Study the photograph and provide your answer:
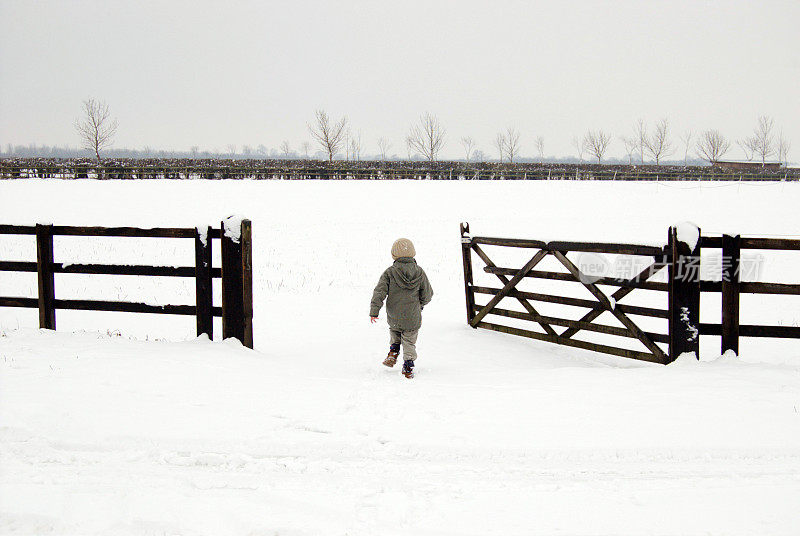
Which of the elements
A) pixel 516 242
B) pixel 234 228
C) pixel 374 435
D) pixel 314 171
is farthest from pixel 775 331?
pixel 314 171

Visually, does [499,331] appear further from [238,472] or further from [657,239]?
[657,239]

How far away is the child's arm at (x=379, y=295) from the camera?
688 centimetres

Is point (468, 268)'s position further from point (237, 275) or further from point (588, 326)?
point (237, 275)

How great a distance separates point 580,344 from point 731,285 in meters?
2.02

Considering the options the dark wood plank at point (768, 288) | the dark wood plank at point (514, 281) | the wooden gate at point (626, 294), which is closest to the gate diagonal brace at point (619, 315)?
the wooden gate at point (626, 294)

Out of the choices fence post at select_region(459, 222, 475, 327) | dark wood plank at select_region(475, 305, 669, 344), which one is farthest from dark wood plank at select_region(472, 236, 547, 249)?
dark wood plank at select_region(475, 305, 669, 344)

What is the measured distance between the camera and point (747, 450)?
4535 millimetres

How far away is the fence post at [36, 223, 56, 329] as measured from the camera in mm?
7652

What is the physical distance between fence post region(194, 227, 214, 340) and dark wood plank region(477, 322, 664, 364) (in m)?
4.22

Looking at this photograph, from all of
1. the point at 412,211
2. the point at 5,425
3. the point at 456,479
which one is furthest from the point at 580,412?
the point at 412,211

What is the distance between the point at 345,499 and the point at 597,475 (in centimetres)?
174

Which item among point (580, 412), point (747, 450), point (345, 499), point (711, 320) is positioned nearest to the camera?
point (345, 499)

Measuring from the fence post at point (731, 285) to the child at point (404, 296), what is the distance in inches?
137

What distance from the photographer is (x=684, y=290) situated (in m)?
7.03
